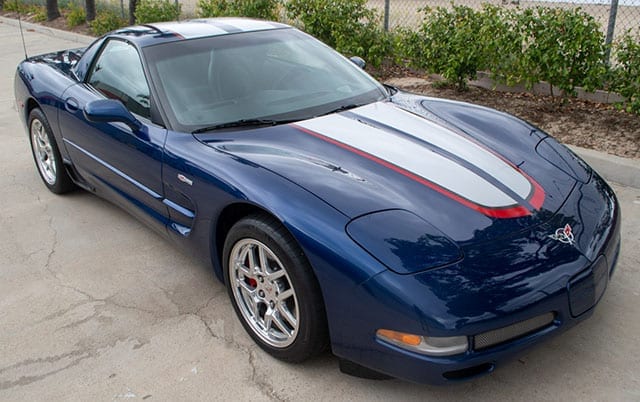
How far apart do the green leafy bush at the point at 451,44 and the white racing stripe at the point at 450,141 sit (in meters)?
3.05

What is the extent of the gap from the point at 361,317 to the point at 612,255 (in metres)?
1.24

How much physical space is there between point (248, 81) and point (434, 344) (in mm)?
1992

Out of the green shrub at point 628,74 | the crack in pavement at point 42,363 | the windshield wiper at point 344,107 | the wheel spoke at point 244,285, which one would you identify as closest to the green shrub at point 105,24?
the green shrub at point 628,74

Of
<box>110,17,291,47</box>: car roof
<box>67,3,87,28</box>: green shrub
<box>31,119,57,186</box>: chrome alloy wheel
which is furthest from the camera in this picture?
<box>67,3,87,28</box>: green shrub

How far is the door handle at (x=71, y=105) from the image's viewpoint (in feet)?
13.6

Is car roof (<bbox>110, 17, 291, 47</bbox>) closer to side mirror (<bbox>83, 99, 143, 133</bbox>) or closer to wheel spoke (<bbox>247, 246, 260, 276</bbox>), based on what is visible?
side mirror (<bbox>83, 99, 143, 133</bbox>)

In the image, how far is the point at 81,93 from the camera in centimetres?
419

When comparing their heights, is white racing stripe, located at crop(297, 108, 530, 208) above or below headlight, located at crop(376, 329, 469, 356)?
above

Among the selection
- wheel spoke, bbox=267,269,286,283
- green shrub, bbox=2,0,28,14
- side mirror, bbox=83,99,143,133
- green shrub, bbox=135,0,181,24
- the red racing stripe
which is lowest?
green shrub, bbox=2,0,28,14

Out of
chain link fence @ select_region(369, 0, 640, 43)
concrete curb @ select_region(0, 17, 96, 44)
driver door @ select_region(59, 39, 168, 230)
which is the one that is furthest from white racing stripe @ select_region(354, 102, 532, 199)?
concrete curb @ select_region(0, 17, 96, 44)

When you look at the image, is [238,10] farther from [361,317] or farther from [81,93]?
[361,317]

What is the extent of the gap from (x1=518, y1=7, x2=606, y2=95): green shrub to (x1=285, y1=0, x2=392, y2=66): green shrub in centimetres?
225

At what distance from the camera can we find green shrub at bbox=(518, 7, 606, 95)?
17.9 feet

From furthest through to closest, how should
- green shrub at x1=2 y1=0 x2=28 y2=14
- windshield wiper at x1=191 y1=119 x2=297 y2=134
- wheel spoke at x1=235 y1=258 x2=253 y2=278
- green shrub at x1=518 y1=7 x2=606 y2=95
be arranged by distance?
green shrub at x1=2 y1=0 x2=28 y2=14 → green shrub at x1=518 y1=7 x2=606 y2=95 → windshield wiper at x1=191 y1=119 x2=297 y2=134 → wheel spoke at x1=235 y1=258 x2=253 y2=278
